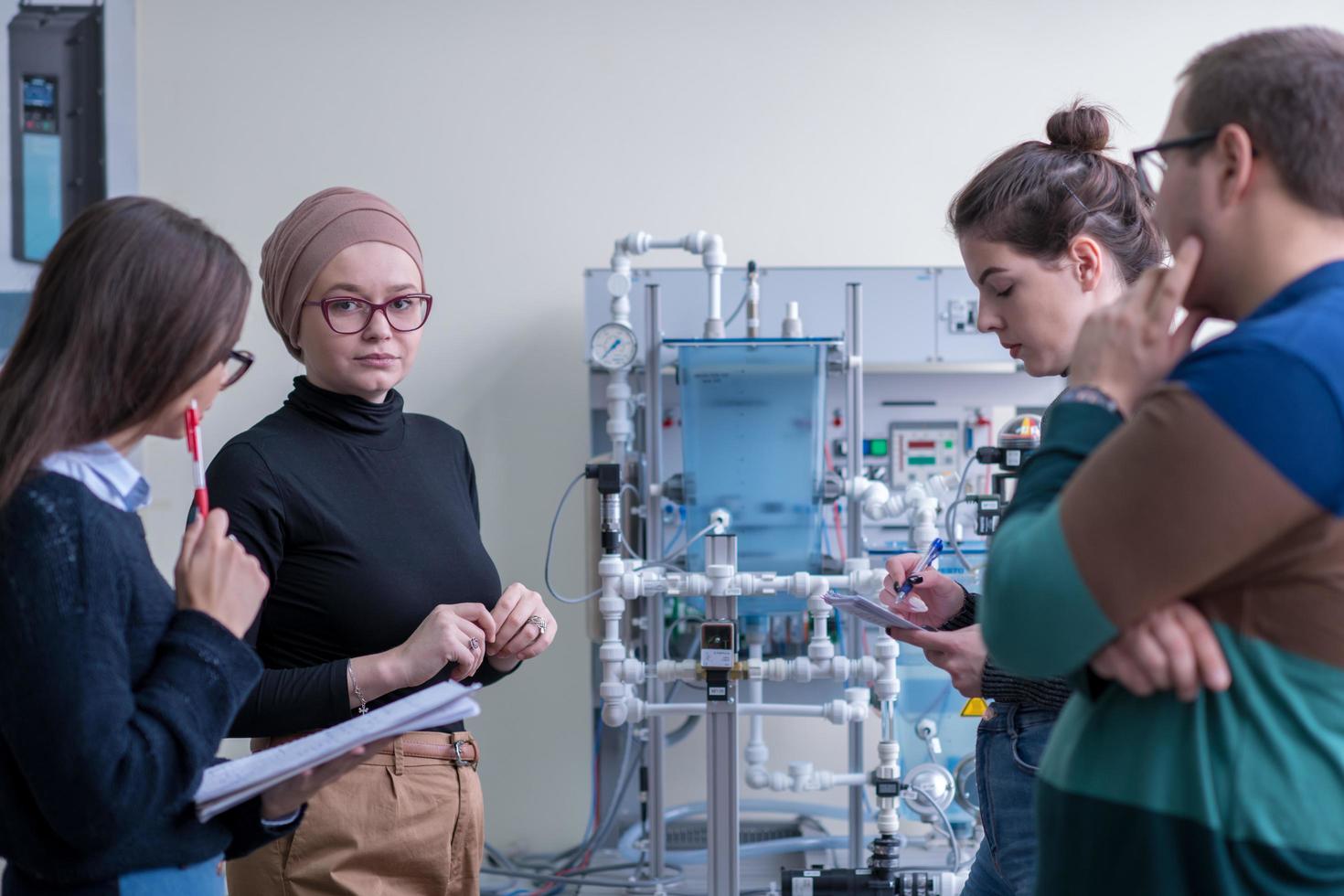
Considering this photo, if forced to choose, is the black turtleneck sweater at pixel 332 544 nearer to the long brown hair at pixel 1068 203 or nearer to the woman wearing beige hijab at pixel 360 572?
the woman wearing beige hijab at pixel 360 572

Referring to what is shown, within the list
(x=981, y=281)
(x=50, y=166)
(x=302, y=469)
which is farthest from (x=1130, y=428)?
(x=50, y=166)

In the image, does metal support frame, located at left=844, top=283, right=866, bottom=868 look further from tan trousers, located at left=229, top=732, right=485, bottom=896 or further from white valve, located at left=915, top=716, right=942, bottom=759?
tan trousers, located at left=229, top=732, right=485, bottom=896

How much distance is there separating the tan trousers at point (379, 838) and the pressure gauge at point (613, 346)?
1.38 m

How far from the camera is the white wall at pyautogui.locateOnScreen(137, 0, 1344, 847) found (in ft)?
11.1

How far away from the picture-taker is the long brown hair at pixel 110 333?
3.09ft

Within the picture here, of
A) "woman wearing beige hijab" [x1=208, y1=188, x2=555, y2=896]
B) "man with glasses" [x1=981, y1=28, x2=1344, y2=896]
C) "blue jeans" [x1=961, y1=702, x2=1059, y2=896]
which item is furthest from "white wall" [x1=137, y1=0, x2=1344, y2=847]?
"man with glasses" [x1=981, y1=28, x2=1344, y2=896]

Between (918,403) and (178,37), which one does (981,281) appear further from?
(178,37)

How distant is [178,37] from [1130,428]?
3.45 meters

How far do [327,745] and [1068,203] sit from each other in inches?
40.1

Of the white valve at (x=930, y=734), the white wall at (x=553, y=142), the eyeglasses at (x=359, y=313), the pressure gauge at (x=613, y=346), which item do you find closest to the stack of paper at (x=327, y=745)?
the eyeglasses at (x=359, y=313)

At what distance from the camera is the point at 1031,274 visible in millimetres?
1335

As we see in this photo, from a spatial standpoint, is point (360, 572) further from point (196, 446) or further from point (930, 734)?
point (930, 734)

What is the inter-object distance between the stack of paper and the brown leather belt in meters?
0.37

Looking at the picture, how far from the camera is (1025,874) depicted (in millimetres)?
1263
